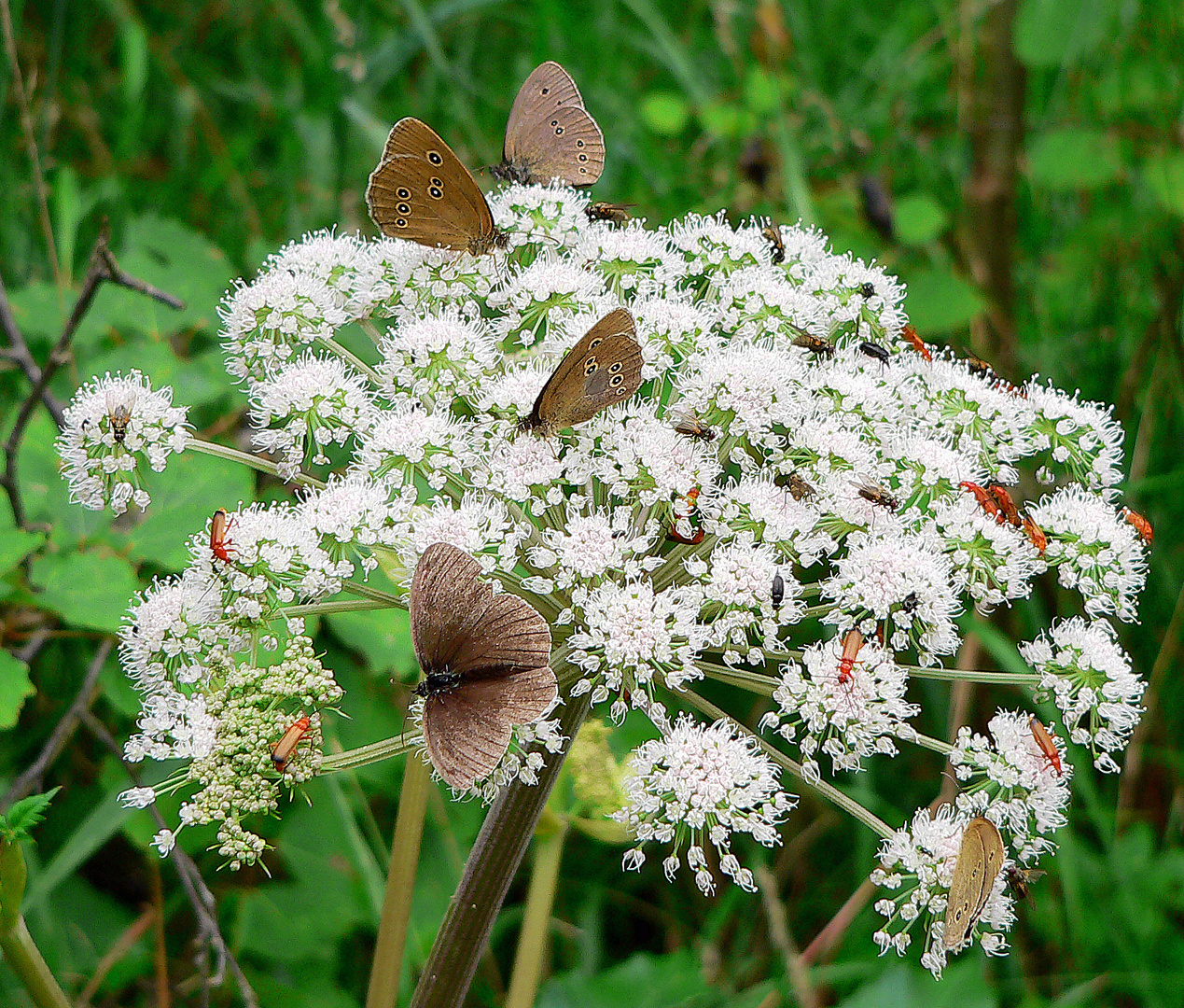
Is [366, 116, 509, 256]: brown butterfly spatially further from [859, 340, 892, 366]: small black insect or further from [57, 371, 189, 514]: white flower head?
[859, 340, 892, 366]: small black insect

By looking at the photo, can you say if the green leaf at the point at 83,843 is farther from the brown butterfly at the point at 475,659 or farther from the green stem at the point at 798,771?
the green stem at the point at 798,771

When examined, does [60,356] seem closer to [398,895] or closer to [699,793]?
[398,895]

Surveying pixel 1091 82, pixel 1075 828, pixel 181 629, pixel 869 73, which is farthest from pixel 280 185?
pixel 1075 828

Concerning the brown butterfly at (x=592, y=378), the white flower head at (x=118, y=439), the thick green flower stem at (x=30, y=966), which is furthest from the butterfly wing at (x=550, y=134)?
the thick green flower stem at (x=30, y=966)

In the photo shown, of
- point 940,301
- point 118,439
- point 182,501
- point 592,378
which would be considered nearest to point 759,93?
point 940,301

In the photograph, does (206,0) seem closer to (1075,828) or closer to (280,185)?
(280,185)

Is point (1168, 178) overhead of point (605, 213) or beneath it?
overhead
